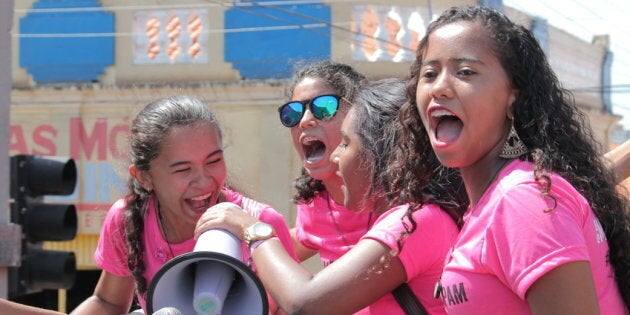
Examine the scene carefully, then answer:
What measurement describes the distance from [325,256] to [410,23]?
8718mm

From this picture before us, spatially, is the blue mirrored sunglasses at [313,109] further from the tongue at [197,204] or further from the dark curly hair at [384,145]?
the dark curly hair at [384,145]

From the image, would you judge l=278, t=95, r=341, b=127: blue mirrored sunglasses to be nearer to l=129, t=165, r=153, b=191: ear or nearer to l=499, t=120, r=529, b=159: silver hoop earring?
l=129, t=165, r=153, b=191: ear

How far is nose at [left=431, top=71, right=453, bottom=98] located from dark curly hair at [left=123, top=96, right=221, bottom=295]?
1.41 meters

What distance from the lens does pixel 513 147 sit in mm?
2090

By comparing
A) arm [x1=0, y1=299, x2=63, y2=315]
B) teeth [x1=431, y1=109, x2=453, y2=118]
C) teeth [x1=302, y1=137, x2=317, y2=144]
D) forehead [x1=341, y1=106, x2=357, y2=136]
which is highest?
teeth [x1=431, y1=109, x2=453, y2=118]

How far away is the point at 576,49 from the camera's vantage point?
14.0 metres

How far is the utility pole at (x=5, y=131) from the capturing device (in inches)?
197

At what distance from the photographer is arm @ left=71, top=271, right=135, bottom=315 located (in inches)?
138

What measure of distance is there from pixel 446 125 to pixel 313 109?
1671 mm

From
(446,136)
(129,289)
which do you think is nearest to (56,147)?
(129,289)

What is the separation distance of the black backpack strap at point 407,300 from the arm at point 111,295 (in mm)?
1484

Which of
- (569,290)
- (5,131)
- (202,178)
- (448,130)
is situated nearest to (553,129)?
(448,130)

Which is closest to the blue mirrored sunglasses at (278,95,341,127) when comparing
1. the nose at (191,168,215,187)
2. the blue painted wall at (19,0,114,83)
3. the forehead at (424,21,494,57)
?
the nose at (191,168,215,187)

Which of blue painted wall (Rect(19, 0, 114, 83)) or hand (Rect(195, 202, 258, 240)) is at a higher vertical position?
hand (Rect(195, 202, 258, 240))
